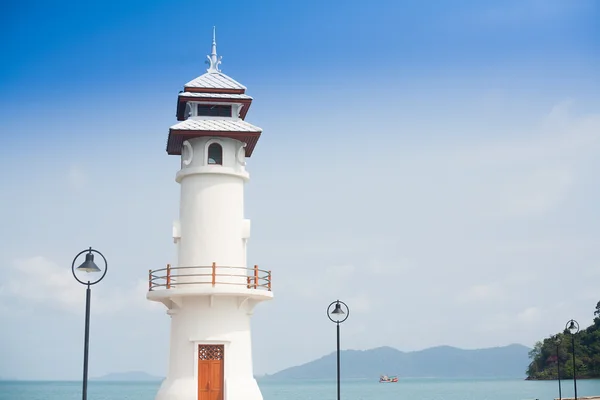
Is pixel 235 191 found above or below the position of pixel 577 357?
above

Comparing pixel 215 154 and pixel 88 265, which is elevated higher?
pixel 215 154

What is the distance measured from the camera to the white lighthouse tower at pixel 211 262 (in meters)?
27.6

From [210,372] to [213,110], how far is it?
9728 millimetres

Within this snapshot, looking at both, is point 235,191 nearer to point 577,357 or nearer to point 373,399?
point 577,357

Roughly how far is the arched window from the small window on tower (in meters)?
1.41

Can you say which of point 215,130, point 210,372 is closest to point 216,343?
point 210,372

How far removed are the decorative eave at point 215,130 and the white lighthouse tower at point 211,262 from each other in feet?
0.12

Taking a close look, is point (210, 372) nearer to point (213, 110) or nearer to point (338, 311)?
point (338, 311)

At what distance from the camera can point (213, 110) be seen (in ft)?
99.9

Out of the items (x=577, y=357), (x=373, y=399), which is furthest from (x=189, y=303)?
(x=373, y=399)

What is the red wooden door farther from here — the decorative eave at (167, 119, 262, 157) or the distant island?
the distant island

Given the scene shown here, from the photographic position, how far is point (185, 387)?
27.4 m

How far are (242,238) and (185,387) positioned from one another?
5609 millimetres

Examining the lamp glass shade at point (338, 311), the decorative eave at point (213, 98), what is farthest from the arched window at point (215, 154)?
the lamp glass shade at point (338, 311)
